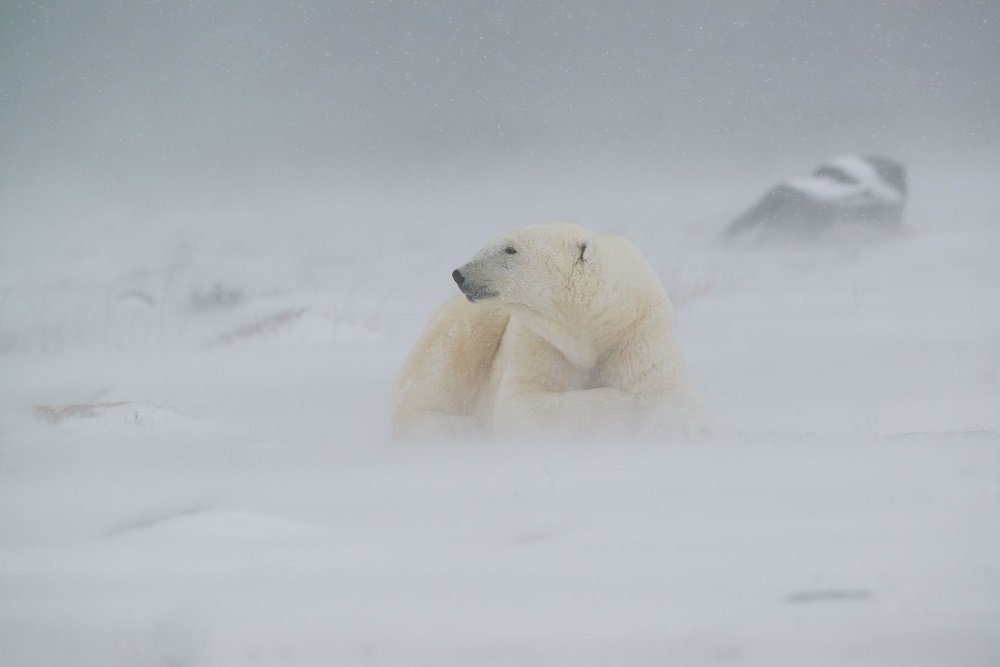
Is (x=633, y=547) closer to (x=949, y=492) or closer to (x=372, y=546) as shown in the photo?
(x=372, y=546)

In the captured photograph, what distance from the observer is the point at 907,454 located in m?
2.54

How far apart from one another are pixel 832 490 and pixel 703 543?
1.58ft

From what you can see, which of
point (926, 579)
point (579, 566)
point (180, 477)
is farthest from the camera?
point (180, 477)

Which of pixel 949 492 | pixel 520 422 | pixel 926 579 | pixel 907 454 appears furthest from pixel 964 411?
pixel 926 579

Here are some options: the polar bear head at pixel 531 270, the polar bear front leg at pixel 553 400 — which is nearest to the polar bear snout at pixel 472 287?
the polar bear head at pixel 531 270

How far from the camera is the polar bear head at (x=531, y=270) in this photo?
2951mm

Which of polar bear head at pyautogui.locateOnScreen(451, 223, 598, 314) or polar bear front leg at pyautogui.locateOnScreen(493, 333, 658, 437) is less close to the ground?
polar bear head at pyautogui.locateOnScreen(451, 223, 598, 314)

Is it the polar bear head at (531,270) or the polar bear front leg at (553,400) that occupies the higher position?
the polar bear head at (531,270)

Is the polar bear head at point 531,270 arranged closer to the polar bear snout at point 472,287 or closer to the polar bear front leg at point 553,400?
the polar bear snout at point 472,287

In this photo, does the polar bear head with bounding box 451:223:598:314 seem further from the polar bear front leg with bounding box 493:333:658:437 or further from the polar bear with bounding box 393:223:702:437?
the polar bear front leg with bounding box 493:333:658:437

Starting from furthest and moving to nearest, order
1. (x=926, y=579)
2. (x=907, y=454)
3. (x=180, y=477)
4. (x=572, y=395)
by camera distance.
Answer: (x=572, y=395) < (x=180, y=477) < (x=907, y=454) < (x=926, y=579)

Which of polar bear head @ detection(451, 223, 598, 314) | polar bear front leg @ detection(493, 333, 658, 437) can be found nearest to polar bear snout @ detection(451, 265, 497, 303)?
polar bear head @ detection(451, 223, 598, 314)

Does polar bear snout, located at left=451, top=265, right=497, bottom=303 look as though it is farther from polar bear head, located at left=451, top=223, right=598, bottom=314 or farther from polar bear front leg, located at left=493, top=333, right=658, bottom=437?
polar bear front leg, located at left=493, top=333, right=658, bottom=437

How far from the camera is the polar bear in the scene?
2.93 m
